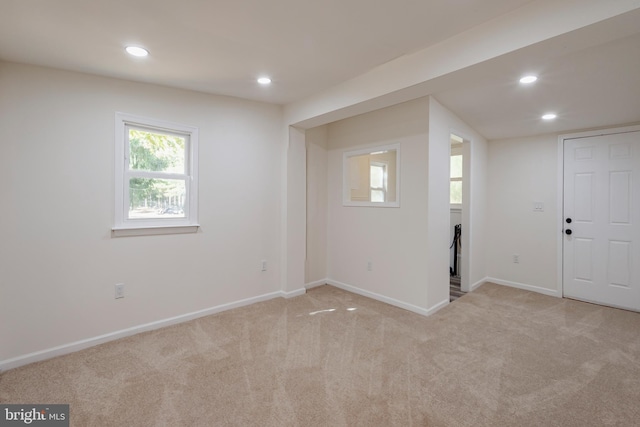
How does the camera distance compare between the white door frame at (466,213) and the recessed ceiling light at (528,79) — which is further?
the white door frame at (466,213)

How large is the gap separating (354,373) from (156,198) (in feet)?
8.16

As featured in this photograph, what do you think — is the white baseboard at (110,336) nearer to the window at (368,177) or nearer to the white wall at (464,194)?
the window at (368,177)

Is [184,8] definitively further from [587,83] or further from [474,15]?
[587,83]

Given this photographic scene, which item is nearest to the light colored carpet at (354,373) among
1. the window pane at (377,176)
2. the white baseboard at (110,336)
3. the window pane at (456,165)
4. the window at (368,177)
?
the white baseboard at (110,336)

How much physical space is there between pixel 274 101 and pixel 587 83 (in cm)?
308

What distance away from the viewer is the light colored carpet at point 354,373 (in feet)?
6.10

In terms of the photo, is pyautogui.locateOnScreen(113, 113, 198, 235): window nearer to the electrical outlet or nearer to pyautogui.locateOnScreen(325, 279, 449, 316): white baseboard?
the electrical outlet

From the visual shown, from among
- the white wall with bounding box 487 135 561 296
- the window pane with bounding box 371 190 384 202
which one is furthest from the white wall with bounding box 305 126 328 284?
the white wall with bounding box 487 135 561 296

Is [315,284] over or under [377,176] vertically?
under

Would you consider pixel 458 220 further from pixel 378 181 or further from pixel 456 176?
pixel 378 181

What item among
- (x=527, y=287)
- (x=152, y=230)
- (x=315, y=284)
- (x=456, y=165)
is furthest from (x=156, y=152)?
(x=527, y=287)

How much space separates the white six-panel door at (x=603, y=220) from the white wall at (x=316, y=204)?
10.8 feet

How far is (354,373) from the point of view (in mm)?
2275

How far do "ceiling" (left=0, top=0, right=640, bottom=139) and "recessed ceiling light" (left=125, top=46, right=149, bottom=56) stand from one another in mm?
46
